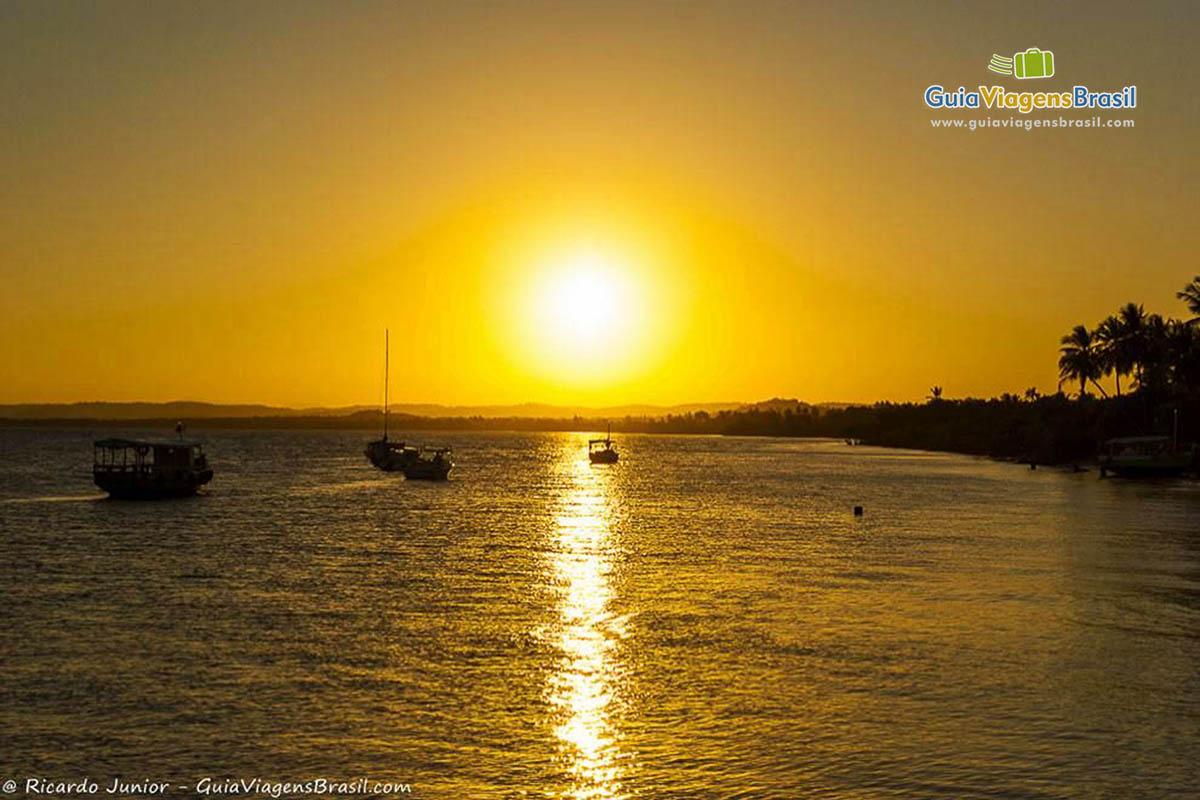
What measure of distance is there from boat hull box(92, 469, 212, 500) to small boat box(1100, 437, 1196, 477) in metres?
91.7

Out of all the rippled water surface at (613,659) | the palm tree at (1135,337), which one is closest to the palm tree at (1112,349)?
the palm tree at (1135,337)

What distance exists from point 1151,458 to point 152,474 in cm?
9380

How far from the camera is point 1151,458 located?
4301 inches

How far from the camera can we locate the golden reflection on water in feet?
64.4

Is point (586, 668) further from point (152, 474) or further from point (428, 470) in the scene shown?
point (428, 470)

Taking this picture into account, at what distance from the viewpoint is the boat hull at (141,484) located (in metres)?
80.3

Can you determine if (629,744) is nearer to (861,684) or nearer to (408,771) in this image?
(408,771)

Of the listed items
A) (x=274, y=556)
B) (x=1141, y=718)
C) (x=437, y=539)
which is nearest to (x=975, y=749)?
(x=1141, y=718)

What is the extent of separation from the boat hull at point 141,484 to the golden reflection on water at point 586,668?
36735mm

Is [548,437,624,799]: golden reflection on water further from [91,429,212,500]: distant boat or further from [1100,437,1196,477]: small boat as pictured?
[1100,437,1196,477]: small boat

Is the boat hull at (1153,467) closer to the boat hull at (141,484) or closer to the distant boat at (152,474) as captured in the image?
the distant boat at (152,474)

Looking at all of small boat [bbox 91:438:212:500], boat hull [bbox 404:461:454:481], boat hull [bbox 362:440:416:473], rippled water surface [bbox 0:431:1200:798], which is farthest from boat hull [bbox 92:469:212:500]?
boat hull [bbox 362:440:416:473]

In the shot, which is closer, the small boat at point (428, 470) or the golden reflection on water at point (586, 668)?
the golden reflection on water at point (586, 668)

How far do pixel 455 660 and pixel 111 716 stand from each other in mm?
8416
